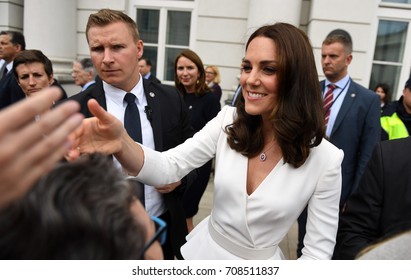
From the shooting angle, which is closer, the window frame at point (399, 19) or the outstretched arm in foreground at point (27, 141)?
the outstretched arm in foreground at point (27, 141)

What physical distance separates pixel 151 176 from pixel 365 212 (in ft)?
2.97

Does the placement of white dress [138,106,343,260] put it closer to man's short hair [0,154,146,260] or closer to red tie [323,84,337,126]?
man's short hair [0,154,146,260]

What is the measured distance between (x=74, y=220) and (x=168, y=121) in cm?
153

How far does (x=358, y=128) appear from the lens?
3.00 meters

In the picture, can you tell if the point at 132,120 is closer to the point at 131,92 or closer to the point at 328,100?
the point at 131,92

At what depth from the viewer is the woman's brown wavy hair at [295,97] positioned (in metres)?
1.50

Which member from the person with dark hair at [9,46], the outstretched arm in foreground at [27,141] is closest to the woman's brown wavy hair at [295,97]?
the outstretched arm in foreground at [27,141]

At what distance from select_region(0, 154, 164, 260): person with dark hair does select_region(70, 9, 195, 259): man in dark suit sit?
123 cm

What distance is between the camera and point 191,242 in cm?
168

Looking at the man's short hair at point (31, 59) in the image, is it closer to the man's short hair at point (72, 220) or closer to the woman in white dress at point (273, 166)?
the woman in white dress at point (273, 166)

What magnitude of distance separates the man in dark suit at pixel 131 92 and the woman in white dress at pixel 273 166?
1.31 feet

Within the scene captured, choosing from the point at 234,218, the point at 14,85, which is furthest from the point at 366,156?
the point at 14,85

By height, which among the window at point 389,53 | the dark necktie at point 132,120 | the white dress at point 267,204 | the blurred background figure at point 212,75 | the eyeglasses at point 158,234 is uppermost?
the window at point 389,53

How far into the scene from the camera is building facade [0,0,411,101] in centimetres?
573
